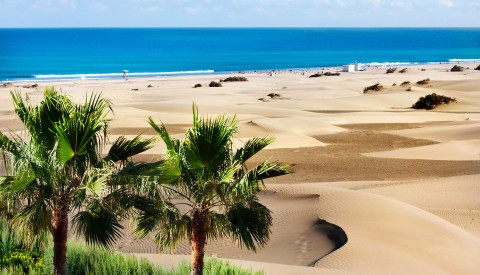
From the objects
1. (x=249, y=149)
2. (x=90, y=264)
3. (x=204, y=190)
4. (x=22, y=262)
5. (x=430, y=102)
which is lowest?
(x=90, y=264)

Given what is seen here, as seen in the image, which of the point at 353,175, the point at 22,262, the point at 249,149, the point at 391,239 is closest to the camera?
the point at 249,149

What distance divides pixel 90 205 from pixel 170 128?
20.1 metres

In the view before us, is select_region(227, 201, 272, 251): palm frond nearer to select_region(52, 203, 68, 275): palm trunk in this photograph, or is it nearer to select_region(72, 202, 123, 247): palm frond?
select_region(72, 202, 123, 247): palm frond

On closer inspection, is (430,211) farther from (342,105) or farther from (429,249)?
(342,105)

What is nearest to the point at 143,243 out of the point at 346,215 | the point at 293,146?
the point at 346,215

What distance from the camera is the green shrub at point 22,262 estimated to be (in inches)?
387

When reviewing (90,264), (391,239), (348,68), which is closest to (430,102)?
(391,239)

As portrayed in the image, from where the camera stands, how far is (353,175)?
20.0 metres

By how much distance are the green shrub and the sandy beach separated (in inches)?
84.8

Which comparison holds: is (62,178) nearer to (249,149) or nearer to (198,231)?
(198,231)

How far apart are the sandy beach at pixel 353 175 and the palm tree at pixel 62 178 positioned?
191 cm

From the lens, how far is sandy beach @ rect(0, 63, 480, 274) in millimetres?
11875

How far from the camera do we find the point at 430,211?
15734mm

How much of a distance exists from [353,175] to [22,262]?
40.3ft
